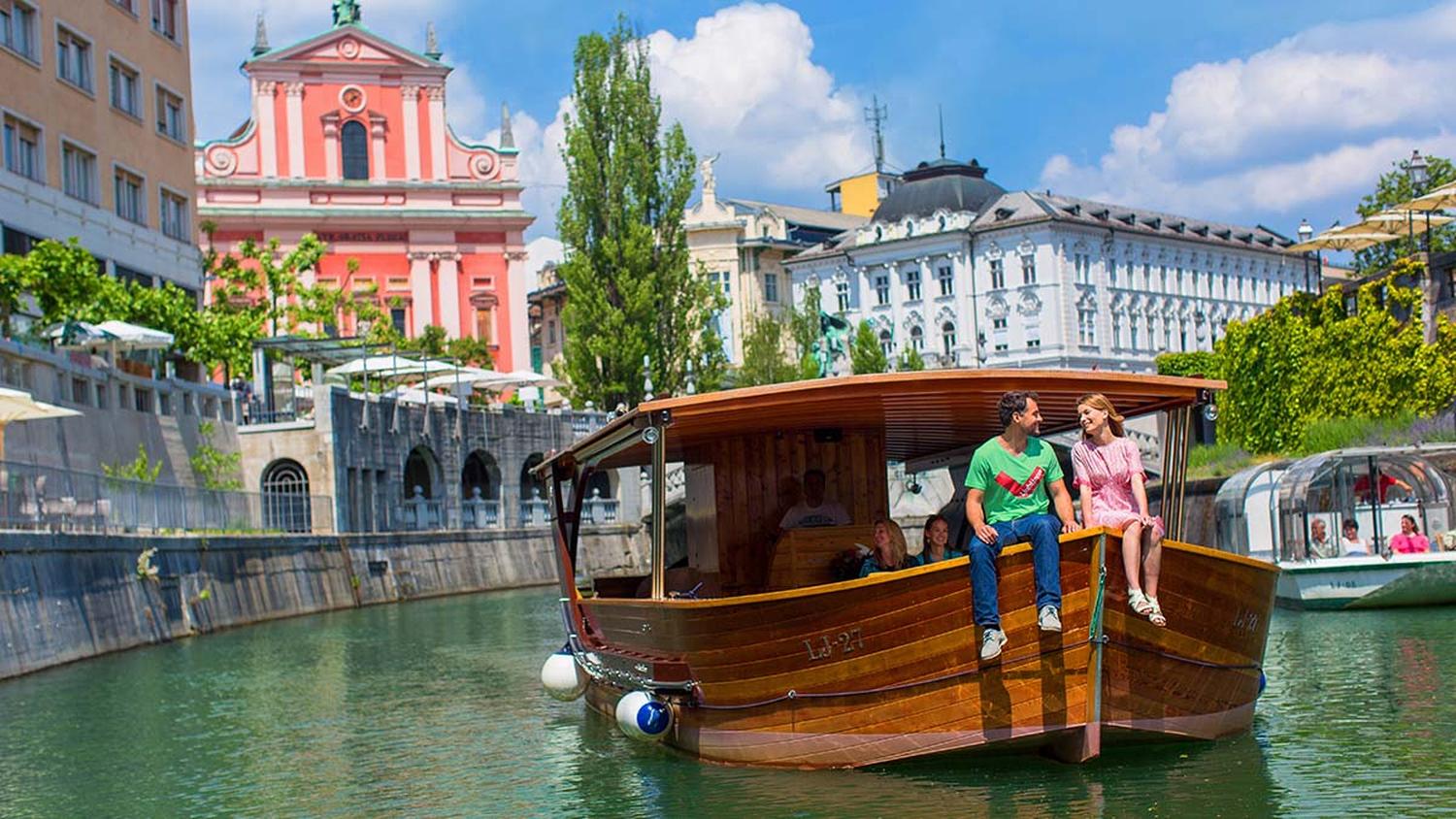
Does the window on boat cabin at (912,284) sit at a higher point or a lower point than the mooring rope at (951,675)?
higher

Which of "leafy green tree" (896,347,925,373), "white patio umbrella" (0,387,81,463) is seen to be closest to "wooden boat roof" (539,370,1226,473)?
"white patio umbrella" (0,387,81,463)

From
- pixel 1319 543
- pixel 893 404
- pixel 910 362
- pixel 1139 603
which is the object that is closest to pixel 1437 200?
pixel 1319 543

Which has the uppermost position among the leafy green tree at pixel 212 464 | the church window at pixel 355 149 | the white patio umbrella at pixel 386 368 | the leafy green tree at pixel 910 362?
the church window at pixel 355 149

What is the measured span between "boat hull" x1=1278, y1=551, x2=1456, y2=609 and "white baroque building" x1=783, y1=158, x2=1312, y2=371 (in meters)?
59.8

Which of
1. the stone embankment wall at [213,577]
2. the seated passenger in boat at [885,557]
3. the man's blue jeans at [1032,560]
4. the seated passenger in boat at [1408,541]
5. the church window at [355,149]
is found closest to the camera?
the man's blue jeans at [1032,560]

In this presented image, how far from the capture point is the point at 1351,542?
3008 cm

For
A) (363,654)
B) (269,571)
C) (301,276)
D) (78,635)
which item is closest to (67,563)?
(78,635)

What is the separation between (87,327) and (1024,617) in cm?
2771

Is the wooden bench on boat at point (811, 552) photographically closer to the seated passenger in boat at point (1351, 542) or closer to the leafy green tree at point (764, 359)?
the seated passenger in boat at point (1351, 542)

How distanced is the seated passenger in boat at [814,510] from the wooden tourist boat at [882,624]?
0.61 feet

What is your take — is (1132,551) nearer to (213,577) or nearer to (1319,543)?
(1319,543)

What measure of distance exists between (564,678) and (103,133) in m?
30.7

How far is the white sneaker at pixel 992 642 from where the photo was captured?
13219mm

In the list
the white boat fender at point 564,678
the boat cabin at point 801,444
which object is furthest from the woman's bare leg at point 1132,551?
the white boat fender at point 564,678
